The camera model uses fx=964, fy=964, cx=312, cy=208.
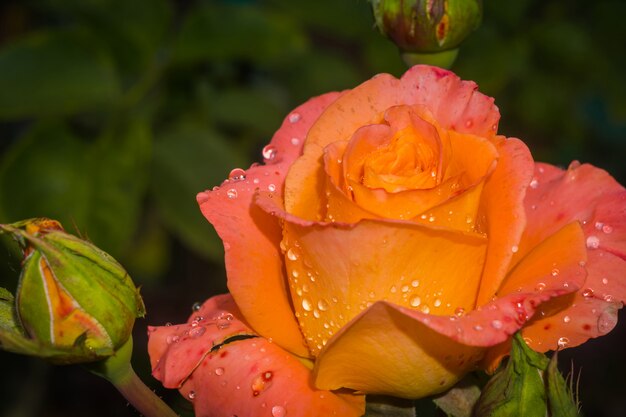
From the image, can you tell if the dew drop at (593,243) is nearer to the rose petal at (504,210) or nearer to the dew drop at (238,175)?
the rose petal at (504,210)

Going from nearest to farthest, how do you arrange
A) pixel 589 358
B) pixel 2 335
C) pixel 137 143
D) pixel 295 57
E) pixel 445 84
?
pixel 2 335, pixel 445 84, pixel 137 143, pixel 295 57, pixel 589 358

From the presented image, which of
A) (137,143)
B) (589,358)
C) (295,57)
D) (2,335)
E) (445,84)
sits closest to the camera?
(2,335)

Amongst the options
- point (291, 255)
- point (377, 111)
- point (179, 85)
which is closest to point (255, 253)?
point (291, 255)

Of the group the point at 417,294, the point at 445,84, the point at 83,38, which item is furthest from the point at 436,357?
the point at 83,38

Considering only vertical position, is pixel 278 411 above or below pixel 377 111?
below

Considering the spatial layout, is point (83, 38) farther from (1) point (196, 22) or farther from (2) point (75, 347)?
(2) point (75, 347)

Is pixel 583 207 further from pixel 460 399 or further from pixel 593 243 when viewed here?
pixel 460 399

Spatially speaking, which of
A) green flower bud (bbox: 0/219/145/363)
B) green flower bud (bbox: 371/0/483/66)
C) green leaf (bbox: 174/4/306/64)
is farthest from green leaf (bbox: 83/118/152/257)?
green flower bud (bbox: 0/219/145/363)
